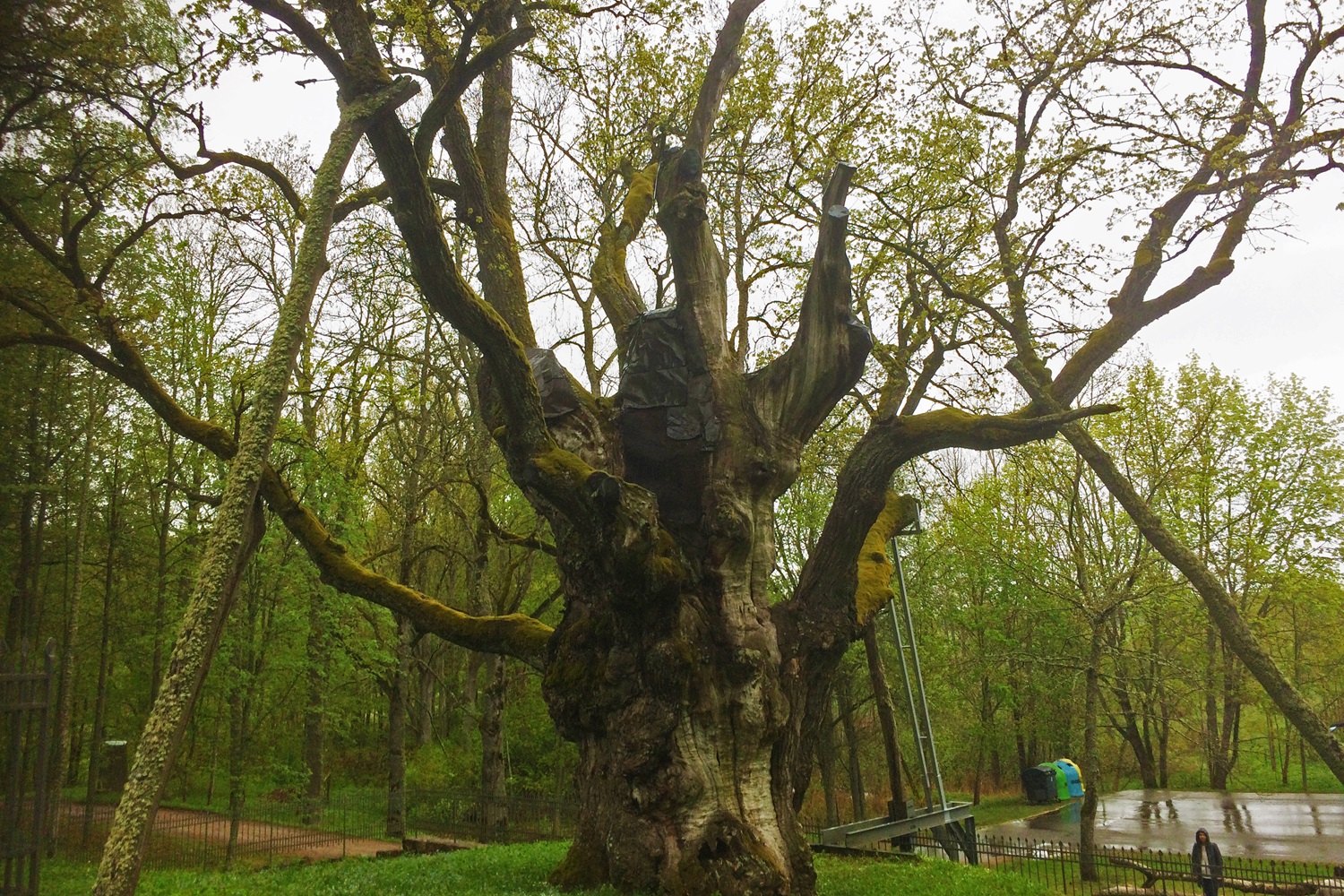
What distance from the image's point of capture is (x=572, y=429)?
26.1 ft

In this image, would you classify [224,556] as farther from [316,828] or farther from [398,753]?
[316,828]

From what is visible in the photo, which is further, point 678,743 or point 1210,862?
point 1210,862

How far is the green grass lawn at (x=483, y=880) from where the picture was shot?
647 centimetres

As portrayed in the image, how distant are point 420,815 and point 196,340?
11.2 m

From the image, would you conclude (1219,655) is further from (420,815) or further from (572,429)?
(572,429)

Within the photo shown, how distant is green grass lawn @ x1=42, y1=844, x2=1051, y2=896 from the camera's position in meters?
6.47

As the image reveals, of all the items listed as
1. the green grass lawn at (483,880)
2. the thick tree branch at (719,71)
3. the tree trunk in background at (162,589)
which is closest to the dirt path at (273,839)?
the tree trunk in background at (162,589)

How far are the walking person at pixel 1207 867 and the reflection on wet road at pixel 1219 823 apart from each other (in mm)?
4289

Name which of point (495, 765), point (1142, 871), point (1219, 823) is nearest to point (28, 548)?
point (495, 765)

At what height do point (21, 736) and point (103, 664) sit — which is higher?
point (103, 664)

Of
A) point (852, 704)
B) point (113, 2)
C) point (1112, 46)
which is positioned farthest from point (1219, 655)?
point (113, 2)

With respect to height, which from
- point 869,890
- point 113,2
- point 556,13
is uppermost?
point 113,2

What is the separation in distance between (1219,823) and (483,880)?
62.3ft

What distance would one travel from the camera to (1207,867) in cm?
1002
